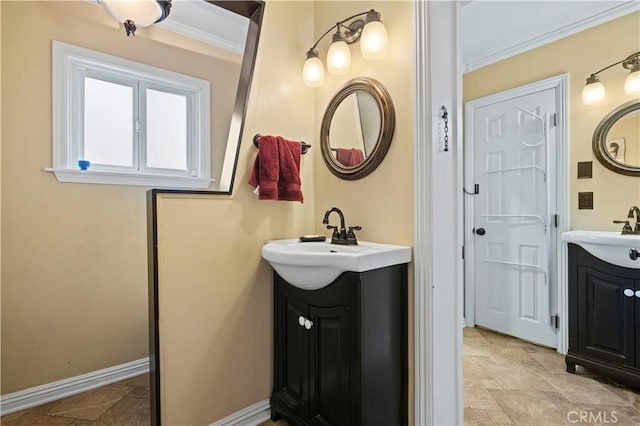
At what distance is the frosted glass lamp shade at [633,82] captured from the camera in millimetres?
2012

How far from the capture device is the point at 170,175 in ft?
6.81

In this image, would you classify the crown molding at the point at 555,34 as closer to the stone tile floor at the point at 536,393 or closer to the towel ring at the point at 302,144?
the towel ring at the point at 302,144

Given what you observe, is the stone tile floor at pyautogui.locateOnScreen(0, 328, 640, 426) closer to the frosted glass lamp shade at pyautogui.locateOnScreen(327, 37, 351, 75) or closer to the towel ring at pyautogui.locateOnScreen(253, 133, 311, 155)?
the towel ring at pyautogui.locateOnScreen(253, 133, 311, 155)

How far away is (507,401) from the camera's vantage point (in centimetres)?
180

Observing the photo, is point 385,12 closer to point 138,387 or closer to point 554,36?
point 554,36

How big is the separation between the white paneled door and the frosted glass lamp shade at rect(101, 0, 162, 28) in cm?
267

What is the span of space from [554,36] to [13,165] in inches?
147

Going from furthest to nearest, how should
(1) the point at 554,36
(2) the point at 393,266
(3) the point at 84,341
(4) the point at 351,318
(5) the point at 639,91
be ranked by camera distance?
(1) the point at 554,36 → (5) the point at 639,91 → (3) the point at 84,341 → (2) the point at 393,266 → (4) the point at 351,318

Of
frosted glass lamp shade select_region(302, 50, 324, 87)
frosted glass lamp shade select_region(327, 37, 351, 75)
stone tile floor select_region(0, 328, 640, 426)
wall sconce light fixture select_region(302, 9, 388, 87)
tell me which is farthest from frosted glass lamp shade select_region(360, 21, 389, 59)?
stone tile floor select_region(0, 328, 640, 426)

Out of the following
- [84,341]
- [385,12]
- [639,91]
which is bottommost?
[84,341]

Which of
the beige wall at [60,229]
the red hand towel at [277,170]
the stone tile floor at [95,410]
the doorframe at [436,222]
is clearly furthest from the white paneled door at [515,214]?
the stone tile floor at [95,410]

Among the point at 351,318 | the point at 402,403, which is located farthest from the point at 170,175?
the point at 402,403

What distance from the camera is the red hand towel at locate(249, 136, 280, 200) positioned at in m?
1.54

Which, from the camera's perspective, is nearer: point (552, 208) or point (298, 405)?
point (298, 405)
